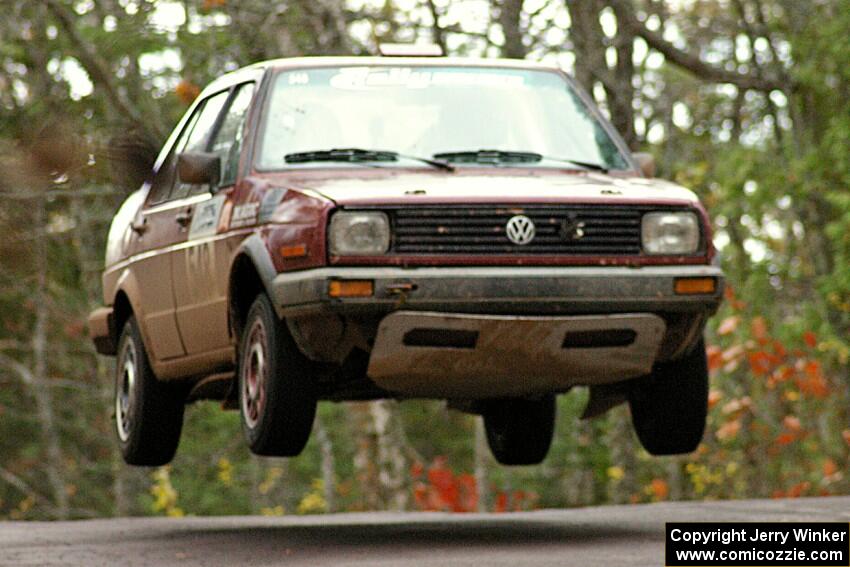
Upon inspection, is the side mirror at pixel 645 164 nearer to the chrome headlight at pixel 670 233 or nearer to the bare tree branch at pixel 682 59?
the chrome headlight at pixel 670 233

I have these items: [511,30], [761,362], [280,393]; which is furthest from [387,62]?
[761,362]

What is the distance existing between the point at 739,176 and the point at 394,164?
11479 mm

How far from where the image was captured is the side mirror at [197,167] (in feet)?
29.1

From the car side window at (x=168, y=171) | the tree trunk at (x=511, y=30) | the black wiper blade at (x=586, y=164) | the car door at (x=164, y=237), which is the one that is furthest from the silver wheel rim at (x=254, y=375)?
the tree trunk at (x=511, y=30)

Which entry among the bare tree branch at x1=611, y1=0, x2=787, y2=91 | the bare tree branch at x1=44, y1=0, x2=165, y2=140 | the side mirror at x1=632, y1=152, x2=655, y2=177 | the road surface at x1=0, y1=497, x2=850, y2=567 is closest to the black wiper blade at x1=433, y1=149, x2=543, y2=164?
the side mirror at x1=632, y1=152, x2=655, y2=177

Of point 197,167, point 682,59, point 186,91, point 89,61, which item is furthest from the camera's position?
point 186,91

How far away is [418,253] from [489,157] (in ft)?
3.67

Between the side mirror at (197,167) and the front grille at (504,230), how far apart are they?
1464 millimetres

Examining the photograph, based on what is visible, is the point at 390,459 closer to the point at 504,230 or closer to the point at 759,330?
the point at 759,330

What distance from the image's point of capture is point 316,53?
63.4ft

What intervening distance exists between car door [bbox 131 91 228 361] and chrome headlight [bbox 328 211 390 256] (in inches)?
72.1

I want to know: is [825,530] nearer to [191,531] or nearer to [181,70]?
[191,531]

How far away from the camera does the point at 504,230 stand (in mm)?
7844

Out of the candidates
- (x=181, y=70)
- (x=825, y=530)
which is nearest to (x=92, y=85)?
(x=181, y=70)
